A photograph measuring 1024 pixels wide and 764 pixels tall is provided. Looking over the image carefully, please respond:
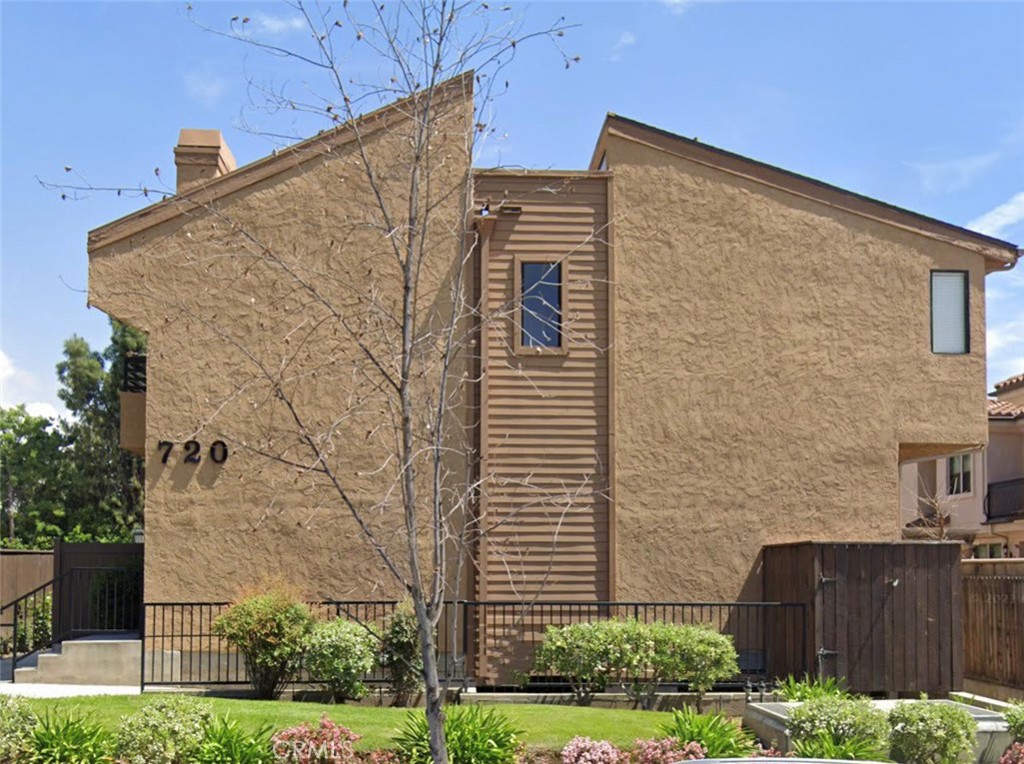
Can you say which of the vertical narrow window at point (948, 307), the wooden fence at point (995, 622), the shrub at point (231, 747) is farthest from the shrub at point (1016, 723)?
the shrub at point (231, 747)

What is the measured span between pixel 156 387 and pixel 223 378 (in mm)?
1007

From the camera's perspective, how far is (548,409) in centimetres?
1850

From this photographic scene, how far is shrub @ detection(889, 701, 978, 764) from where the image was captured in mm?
12414

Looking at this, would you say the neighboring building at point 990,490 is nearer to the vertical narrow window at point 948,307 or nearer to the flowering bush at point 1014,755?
the vertical narrow window at point 948,307

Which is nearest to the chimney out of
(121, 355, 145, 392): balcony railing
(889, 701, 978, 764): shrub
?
(121, 355, 145, 392): balcony railing

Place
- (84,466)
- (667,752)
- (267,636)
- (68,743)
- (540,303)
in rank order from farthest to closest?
(84,466) < (540,303) < (267,636) < (68,743) < (667,752)

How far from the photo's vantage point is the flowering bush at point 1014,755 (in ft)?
41.4

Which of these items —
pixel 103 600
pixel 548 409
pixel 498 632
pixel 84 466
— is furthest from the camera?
pixel 84 466

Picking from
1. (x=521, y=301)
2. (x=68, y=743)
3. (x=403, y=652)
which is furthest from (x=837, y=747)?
(x=521, y=301)

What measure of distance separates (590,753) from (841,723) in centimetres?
268

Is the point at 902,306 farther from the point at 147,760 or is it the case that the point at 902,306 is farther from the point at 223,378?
the point at 147,760

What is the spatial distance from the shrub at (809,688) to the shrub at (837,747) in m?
0.80

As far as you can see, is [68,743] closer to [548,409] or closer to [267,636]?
[267,636]

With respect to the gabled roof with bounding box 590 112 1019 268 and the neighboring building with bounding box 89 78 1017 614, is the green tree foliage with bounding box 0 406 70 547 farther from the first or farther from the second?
the gabled roof with bounding box 590 112 1019 268
